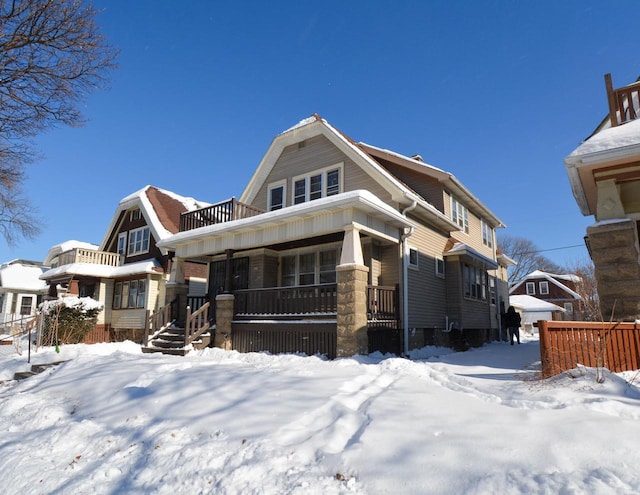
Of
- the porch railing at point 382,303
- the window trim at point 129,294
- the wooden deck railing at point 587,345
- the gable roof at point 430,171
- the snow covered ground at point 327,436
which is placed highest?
the gable roof at point 430,171

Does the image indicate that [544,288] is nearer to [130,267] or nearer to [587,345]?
[130,267]

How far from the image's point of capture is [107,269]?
910 inches

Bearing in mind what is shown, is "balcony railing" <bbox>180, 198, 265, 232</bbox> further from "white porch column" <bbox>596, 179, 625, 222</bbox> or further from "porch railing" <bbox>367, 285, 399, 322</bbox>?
"white porch column" <bbox>596, 179, 625, 222</bbox>

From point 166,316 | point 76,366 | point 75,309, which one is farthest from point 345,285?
point 75,309

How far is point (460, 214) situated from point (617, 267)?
10648mm

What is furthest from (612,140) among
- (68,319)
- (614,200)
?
(68,319)

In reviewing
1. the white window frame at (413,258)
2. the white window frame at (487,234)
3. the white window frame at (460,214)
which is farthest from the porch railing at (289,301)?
the white window frame at (487,234)

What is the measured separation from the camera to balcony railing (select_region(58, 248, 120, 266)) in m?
23.0

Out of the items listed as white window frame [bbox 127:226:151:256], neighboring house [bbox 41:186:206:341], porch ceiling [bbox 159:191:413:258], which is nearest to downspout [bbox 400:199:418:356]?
porch ceiling [bbox 159:191:413:258]

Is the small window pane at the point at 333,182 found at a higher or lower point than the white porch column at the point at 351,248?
higher

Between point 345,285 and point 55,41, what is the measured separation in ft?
31.4

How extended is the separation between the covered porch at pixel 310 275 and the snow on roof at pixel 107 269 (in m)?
6.69

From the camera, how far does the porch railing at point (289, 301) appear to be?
36.7 feet

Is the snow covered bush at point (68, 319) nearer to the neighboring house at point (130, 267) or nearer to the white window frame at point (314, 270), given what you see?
the neighboring house at point (130, 267)
